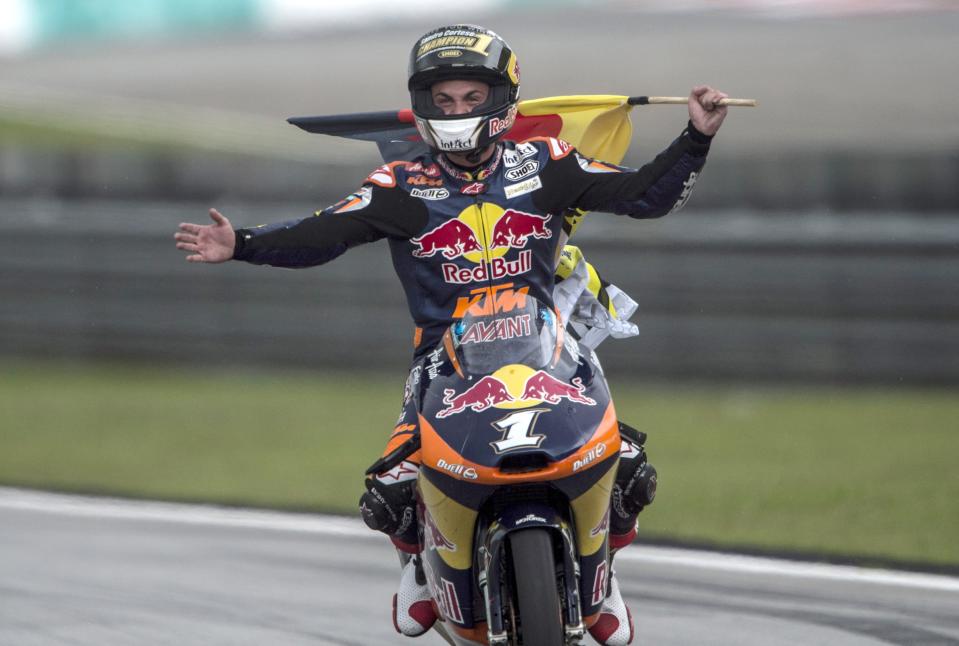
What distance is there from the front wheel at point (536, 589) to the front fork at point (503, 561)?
0.04 metres

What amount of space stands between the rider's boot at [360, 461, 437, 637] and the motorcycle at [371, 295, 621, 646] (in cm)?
17

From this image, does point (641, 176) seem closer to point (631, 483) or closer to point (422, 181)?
point (422, 181)

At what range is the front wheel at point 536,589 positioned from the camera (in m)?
4.69

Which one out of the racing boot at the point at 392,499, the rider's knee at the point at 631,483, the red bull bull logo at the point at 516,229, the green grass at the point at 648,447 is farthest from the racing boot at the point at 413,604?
the green grass at the point at 648,447

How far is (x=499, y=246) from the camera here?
5.34m

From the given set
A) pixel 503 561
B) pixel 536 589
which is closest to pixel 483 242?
pixel 503 561

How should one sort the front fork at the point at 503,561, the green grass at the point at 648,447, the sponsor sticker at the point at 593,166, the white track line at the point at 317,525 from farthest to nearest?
the green grass at the point at 648,447
the white track line at the point at 317,525
the sponsor sticker at the point at 593,166
the front fork at the point at 503,561

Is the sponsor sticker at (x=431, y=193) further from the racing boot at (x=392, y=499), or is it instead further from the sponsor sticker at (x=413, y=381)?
the racing boot at (x=392, y=499)

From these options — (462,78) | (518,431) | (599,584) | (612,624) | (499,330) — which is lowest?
(612,624)

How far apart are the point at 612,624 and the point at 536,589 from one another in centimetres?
A: 81

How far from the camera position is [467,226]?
5355 millimetres

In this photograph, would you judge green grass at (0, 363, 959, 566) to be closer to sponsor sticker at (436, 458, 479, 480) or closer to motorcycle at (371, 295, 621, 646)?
motorcycle at (371, 295, 621, 646)

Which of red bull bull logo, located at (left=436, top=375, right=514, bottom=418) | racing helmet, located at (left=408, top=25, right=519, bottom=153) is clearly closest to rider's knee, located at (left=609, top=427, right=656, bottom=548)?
red bull bull logo, located at (left=436, top=375, right=514, bottom=418)

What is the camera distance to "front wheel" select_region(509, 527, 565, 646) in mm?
4691
